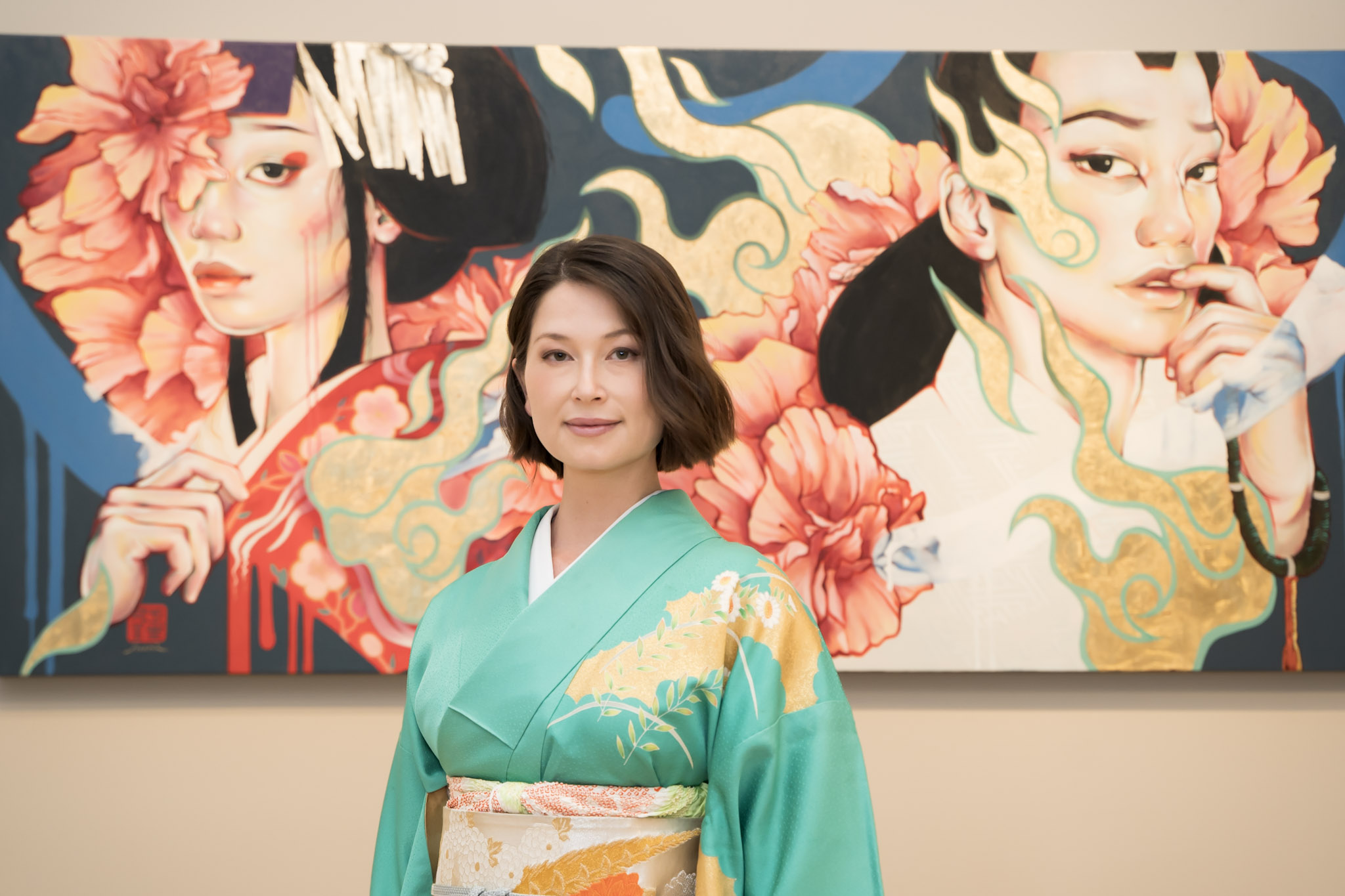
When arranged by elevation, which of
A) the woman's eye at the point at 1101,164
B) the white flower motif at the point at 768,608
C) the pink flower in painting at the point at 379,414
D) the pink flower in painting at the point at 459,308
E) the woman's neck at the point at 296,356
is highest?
the woman's eye at the point at 1101,164

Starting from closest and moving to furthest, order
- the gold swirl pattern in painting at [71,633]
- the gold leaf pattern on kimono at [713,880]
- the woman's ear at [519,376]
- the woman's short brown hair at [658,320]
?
1. the gold leaf pattern on kimono at [713,880]
2. the woman's short brown hair at [658,320]
3. the woman's ear at [519,376]
4. the gold swirl pattern in painting at [71,633]

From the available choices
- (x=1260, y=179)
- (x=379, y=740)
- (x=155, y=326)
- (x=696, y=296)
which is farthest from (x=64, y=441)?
(x=1260, y=179)

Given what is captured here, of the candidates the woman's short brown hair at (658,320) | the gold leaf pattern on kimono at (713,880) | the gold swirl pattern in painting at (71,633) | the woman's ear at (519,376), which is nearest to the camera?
the gold leaf pattern on kimono at (713,880)

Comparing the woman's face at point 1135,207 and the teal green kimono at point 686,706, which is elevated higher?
the woman's face at point 1135,207

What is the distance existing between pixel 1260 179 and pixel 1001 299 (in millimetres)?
558

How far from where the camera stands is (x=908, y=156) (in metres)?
1.93

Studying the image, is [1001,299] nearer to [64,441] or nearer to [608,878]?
[608,878]

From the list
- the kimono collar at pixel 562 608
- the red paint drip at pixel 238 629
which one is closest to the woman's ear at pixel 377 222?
the red paint drip at pixel 238 629

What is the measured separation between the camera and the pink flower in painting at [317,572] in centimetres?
187

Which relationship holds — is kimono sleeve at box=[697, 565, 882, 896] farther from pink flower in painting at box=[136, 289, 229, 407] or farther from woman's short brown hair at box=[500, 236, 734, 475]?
pink flower in painting at box=[136, 289, 229, 407]

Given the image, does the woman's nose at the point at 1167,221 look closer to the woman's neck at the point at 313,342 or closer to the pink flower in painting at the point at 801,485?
the pink flower in painting at the point at 801,485

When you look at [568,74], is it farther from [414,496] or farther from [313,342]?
[414,496]

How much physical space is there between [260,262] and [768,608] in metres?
1.30

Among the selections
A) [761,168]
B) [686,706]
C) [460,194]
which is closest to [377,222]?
[460,194]
